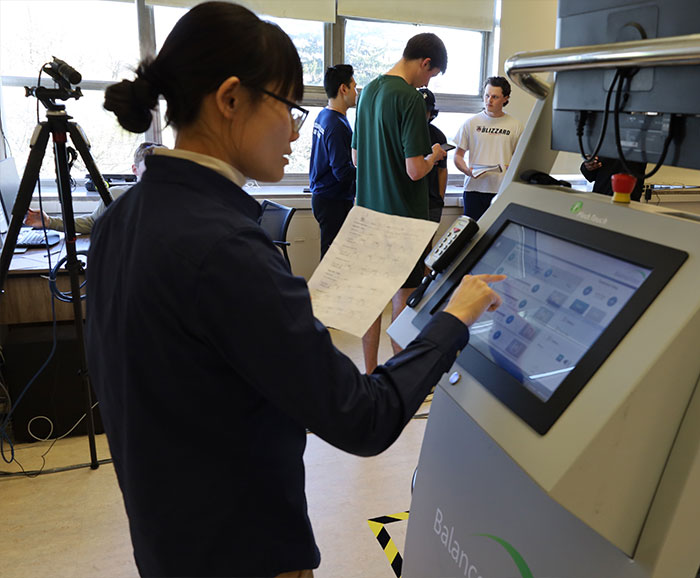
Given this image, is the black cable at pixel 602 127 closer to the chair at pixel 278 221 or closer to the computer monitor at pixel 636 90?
the computer monitor at pixel 636 90

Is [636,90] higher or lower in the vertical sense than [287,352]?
higher

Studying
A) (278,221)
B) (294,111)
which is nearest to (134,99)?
(294,111)

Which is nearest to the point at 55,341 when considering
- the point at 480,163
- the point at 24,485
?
the point at 24,485

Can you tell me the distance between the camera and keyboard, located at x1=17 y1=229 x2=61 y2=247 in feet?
9.44

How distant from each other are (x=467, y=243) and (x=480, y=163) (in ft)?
Answer: 10.3

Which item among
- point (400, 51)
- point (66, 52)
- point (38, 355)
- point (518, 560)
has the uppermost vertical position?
point (400, 51)

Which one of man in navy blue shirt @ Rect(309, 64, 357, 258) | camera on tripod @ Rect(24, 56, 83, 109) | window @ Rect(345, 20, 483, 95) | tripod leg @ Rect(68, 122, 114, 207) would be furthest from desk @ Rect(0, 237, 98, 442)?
window @ Rect(345, 20, 483, 95)

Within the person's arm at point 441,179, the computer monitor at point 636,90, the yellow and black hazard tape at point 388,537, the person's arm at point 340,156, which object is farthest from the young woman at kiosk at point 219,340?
the person's arm at point 441,179

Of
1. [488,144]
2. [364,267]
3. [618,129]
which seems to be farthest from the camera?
[488,144]

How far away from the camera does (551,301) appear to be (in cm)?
94

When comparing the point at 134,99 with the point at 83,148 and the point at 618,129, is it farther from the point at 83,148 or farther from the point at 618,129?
the point at 83,148

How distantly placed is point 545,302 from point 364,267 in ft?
1.07

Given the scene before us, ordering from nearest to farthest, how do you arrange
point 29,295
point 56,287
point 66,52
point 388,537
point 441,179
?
point 388,537, point 56,287, point 29,295, point 441,179, point 66,52

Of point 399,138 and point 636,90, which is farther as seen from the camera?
point 399,138
